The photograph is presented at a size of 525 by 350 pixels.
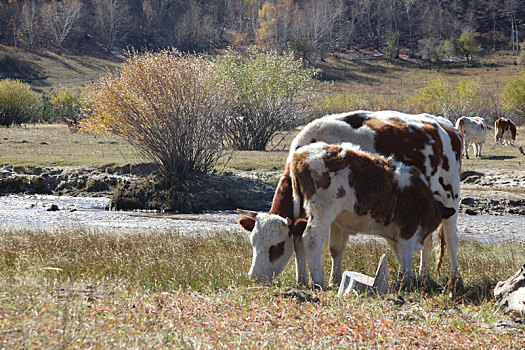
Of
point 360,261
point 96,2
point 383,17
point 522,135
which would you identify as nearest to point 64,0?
point 96,2

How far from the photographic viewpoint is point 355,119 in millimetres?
7840

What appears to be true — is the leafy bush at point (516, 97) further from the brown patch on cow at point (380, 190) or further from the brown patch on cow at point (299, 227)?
the brown patch on cow at point (299, 227)

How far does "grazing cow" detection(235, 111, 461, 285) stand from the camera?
659 centimetres

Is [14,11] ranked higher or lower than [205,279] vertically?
higher

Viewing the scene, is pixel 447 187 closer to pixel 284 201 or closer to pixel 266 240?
pixel 284 201

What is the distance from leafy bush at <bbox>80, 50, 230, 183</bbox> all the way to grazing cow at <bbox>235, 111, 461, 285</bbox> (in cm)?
1026

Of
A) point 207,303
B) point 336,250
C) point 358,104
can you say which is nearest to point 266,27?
point 358,104

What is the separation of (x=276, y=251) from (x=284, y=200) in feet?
2.13

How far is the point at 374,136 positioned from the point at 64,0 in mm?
121838

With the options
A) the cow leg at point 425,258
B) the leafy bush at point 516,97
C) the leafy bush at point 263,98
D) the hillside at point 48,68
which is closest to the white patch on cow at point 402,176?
the cow leg at point 425,258

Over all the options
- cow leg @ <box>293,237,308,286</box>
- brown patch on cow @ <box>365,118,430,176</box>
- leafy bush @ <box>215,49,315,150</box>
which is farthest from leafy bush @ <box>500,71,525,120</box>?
cow leg @ <box>293,237,308,286</box>

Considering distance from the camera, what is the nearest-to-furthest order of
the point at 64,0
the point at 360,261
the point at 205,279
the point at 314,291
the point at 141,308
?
1. the point at 141,308
2. the point at 314,291
3. the point at 205,279
4. the point at 360,261
5. the point at 64,0

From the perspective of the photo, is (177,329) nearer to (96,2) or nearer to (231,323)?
(231,323)

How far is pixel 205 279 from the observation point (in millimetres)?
7258
